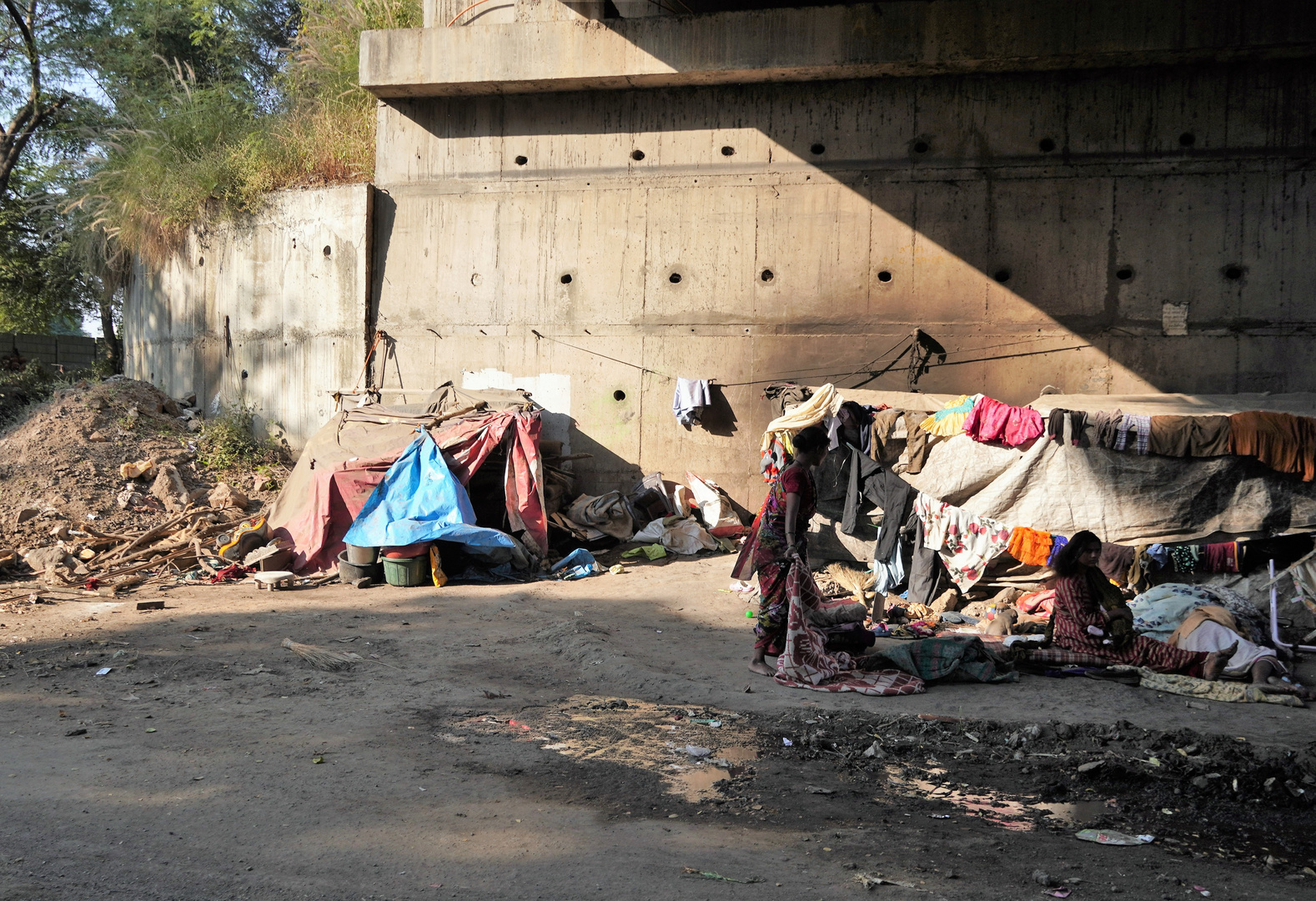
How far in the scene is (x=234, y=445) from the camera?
12.5 meters

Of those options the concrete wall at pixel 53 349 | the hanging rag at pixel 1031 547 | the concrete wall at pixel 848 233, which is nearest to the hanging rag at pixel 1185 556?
the hanging rag at pixel 1031 547

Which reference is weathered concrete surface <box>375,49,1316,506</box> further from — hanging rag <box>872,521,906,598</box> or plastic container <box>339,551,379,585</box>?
plastic container <box>339,551,379,585</box>

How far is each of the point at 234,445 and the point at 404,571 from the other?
4911 mm

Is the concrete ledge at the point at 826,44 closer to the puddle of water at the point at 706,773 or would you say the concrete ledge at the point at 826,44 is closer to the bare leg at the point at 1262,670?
the bare leg at the point at 1262,670

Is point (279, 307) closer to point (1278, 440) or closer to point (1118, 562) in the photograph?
point (1118, 562)

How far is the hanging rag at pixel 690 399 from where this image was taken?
11.2 meters

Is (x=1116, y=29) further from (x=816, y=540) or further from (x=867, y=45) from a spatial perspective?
(x=816, y=540)

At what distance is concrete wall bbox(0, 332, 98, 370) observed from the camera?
63.1ft

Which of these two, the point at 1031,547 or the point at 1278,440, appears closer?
the point at 1278,440

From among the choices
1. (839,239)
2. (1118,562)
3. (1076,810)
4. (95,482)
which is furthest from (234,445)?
(1076,810)

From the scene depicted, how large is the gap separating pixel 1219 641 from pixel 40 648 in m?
7.94

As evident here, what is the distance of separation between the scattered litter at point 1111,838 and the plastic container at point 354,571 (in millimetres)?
7164

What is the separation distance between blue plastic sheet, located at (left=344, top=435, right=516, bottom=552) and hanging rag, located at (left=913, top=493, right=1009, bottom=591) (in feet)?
13.6

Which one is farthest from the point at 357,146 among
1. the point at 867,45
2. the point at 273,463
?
the point at 867,45
